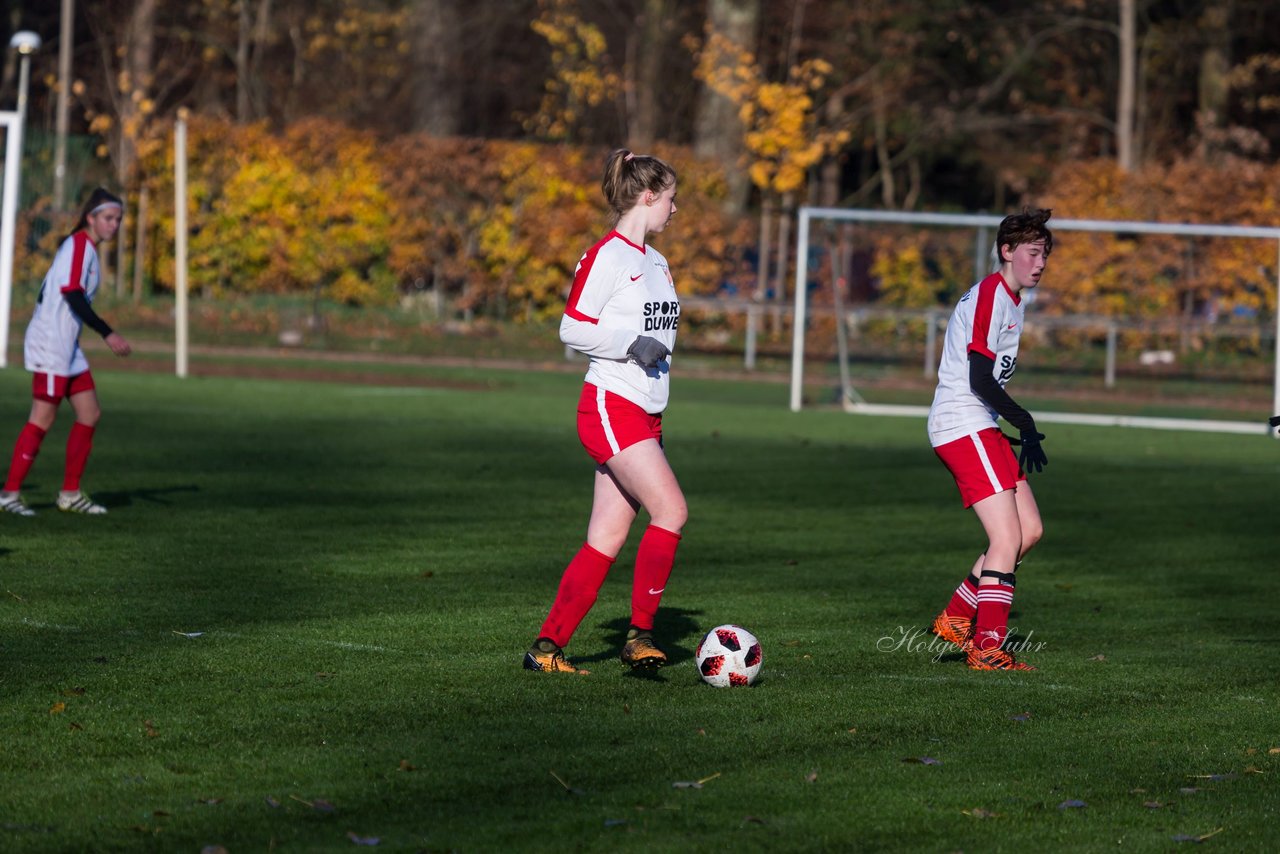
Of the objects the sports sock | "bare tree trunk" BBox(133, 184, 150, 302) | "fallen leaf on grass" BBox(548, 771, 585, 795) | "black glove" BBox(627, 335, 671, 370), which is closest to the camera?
"fallen leaf on grass" BBox(548, 771, 585, 795)

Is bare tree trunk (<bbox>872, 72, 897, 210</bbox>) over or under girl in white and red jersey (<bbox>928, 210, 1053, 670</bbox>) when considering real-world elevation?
over

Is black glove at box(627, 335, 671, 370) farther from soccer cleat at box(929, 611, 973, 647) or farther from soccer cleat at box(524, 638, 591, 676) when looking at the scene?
soccer cleat at box(929, 611, 973, 647)

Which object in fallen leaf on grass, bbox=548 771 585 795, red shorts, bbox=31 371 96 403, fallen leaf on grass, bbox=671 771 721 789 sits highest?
red shorts, bbox=31 371 96 403

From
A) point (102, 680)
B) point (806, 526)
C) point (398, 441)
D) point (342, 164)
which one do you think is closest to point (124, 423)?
point (398, 441)

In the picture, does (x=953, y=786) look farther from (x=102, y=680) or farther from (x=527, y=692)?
(x=102, y=680)

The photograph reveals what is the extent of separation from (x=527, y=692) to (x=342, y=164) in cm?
Result: 2588

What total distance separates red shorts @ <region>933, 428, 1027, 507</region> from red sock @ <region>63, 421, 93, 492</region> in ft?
18.9

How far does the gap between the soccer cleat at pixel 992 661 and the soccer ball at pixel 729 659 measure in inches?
44.2

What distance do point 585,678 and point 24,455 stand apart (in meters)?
5.50

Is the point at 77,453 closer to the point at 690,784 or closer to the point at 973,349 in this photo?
the point at 973,349

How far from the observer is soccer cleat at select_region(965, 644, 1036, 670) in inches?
294

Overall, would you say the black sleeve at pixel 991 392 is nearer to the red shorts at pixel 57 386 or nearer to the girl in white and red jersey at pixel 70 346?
the girl in white and red jersey at pixel 70 346

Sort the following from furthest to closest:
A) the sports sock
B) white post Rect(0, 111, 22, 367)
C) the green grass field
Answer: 1. white post Rect(0, 111, 22, 367)
2. the sports sock
3. the green grass field

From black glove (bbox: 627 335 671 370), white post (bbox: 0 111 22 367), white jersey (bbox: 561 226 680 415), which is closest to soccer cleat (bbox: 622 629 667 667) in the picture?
white jersey (bbox: 561 226 680 415)
